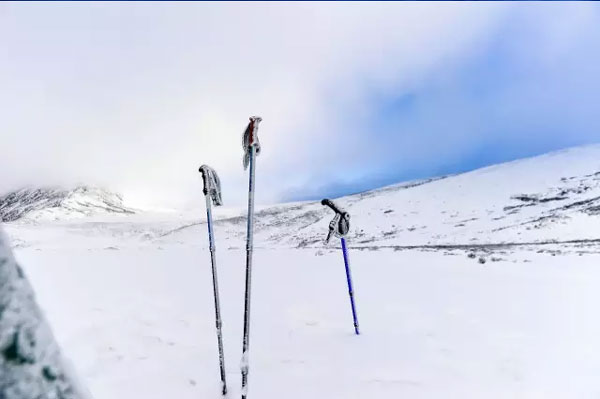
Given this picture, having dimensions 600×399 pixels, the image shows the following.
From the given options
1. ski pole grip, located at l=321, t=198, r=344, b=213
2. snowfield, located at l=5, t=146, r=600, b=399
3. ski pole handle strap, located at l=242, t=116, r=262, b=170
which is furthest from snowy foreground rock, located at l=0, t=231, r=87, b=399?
ski pole grip, located at l=321, t=198, r=344, b=213

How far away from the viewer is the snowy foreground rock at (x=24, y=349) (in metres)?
0.91

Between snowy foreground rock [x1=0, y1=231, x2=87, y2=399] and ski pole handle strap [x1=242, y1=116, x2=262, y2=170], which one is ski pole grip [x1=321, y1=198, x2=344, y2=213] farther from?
snowy foreground rock [x1=0, y1=231, x2=87, y2=399]

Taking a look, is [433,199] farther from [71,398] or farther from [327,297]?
[71,398]

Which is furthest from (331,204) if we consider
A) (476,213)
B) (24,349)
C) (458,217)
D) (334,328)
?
(476,213)

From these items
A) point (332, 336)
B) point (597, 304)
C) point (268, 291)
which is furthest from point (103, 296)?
point (597, 304)

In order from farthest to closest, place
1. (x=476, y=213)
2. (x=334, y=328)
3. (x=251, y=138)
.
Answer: (x=476, y=213) < (x=334, y=328) < (x=251, y=138)

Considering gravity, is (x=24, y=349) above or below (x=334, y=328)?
above

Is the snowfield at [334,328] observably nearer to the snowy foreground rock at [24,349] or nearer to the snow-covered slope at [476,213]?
the snowy foreground rock at [24,349]

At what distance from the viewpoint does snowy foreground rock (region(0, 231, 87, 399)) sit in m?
0.91

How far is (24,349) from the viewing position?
0.94 m

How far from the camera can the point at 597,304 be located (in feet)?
25.5

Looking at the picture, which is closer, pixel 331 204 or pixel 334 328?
pixel 331 204

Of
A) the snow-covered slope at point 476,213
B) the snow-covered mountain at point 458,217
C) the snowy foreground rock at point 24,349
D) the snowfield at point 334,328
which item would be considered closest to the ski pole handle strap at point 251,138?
the snowfield at point 334,328

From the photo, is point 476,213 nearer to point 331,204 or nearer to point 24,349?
point 331,204
